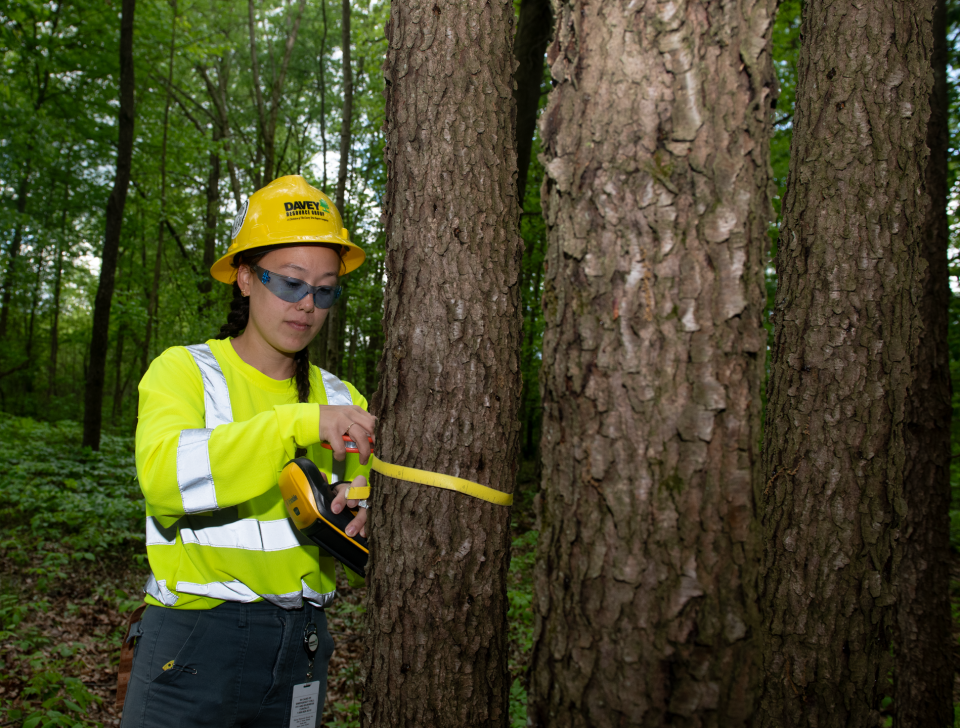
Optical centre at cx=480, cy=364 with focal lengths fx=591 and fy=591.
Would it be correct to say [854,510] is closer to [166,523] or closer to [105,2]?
[166,523]

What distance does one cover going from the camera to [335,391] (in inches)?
93.2

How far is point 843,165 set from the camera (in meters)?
2.46

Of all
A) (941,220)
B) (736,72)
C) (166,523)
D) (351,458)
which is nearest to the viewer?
(736,72)

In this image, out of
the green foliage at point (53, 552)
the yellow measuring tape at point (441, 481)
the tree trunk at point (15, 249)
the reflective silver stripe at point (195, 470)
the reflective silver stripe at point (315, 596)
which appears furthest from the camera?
the tree trunk at point (15, 249)

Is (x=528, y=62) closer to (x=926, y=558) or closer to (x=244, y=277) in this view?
(x=244, y=277)

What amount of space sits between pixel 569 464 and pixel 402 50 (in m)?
1.49

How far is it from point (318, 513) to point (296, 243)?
0.96m

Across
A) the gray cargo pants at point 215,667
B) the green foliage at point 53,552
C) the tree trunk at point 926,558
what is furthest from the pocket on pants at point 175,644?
the tree trunk at point 926,558

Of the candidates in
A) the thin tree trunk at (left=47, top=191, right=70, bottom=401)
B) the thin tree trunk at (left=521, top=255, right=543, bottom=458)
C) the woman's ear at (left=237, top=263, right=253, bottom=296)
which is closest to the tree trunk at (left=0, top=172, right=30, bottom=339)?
the thin tree trunk at (left=47, top=191, right=70, bottom=401)

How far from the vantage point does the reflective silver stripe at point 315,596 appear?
6.56ft

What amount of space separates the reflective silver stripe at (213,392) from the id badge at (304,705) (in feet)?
3.12

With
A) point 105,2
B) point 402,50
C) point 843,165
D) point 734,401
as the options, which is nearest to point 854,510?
point 843,165

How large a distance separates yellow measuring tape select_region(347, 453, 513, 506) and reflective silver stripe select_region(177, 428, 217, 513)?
42 cm

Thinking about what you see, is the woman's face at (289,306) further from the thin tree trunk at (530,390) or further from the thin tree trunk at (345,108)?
the thin tree trunk at (530,390)
